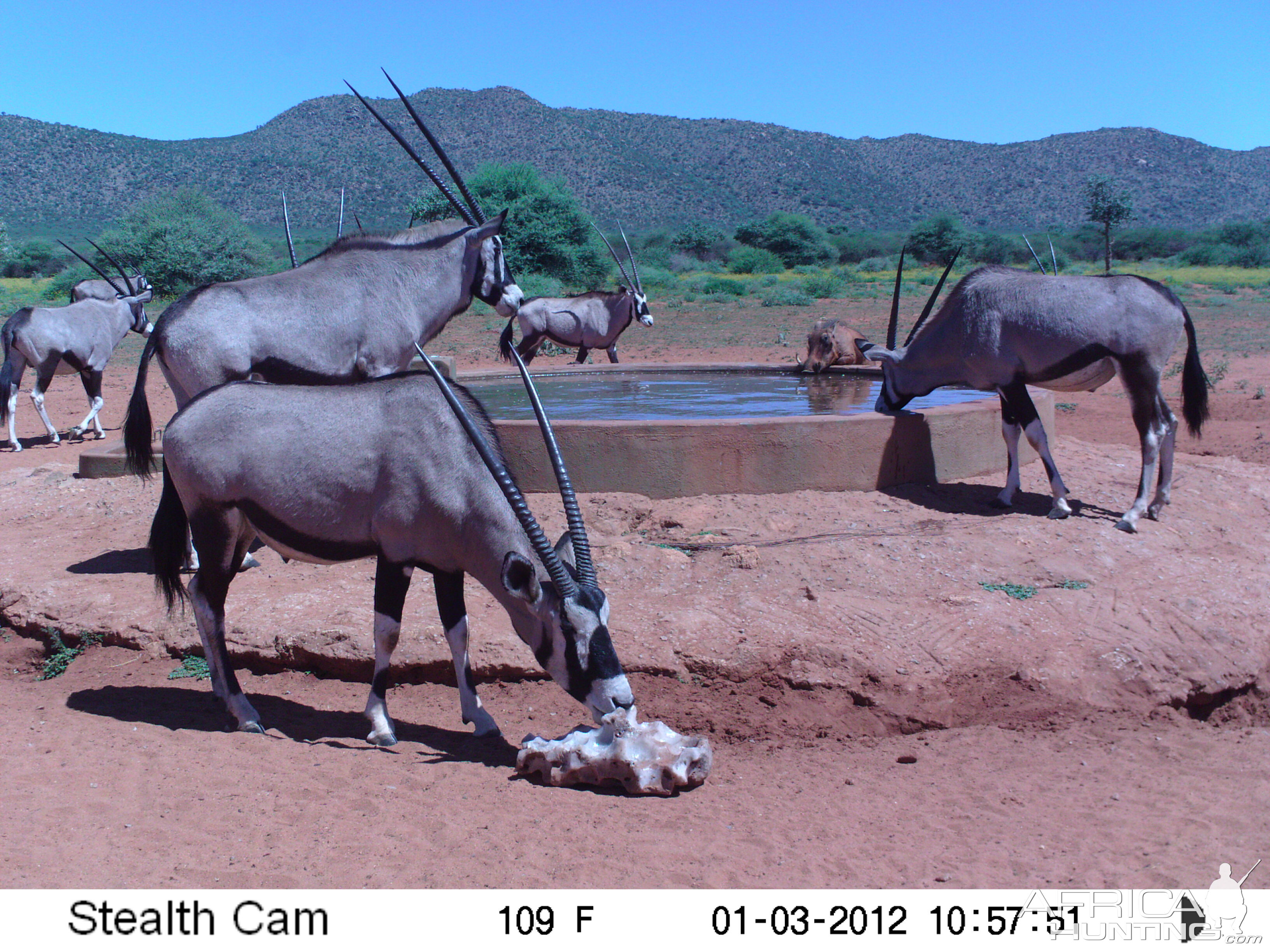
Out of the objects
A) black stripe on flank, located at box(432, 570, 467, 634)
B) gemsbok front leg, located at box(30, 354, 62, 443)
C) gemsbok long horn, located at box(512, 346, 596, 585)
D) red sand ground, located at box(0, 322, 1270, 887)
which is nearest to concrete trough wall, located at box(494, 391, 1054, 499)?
red sand ground, located at box(0, 322, 1270, 887)

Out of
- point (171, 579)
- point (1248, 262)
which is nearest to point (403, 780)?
point (171, 579)

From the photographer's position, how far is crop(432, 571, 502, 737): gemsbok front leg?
14.5 ft

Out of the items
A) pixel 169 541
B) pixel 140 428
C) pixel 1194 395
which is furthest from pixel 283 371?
pixel 1194 395

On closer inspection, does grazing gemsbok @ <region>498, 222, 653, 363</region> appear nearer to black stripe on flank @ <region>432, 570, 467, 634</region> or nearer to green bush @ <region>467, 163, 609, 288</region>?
black stripe on flank @ <region>432, 570, 467, 634</region>

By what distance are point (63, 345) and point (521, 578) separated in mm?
10246

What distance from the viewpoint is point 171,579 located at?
4910mm

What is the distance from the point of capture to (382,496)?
4.17 metres

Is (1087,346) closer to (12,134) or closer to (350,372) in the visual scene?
(350,372)

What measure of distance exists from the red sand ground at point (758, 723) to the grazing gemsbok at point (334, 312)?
1.26 m

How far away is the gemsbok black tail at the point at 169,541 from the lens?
4.79 meters

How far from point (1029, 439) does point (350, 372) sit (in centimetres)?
466

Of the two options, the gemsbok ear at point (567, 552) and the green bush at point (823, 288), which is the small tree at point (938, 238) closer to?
the green bush at point (823, 288)
